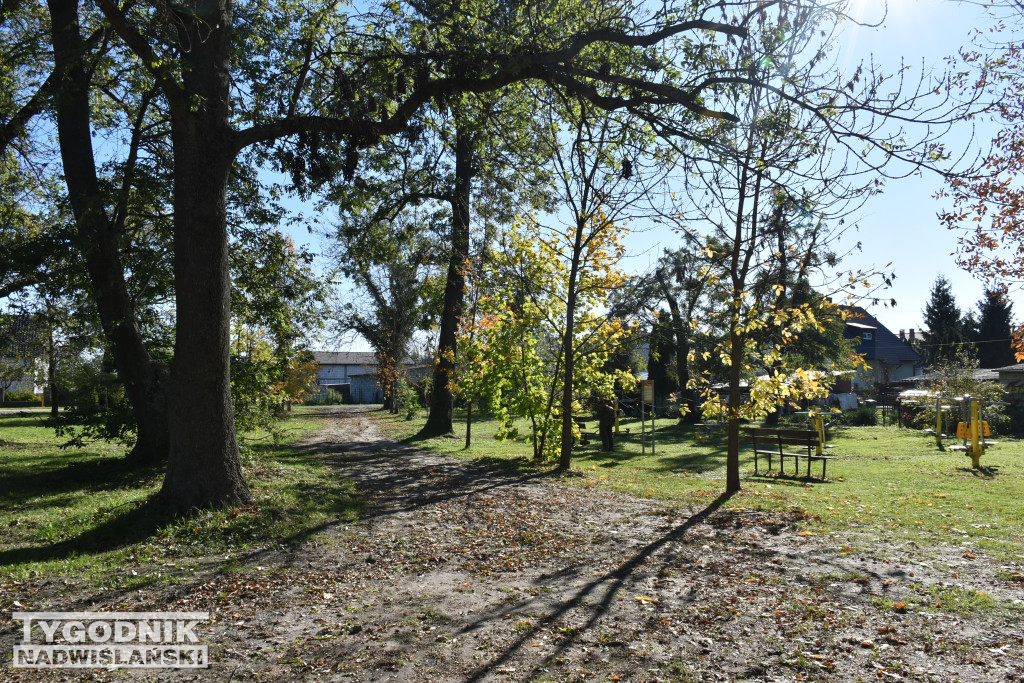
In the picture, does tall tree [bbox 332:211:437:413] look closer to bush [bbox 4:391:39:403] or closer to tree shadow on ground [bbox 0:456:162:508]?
tree shadow on ground [bbox 0:456:162:508]

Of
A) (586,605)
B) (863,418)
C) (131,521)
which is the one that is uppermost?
(131,521)

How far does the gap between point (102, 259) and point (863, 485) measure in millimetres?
14644

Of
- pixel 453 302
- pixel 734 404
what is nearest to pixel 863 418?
pixel 453 302

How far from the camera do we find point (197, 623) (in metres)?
5.01

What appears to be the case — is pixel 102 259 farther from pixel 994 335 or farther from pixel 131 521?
pixel 994 335

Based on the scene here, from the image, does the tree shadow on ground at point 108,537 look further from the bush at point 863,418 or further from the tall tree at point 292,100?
the bush at point 863,418

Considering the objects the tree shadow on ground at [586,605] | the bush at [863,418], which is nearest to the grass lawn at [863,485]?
the tree shadow on ground at [586,605]

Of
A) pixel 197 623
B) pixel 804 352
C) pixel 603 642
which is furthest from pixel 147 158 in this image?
pixel 804 352

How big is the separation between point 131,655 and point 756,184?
387 inches

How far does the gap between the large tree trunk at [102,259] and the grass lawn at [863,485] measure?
24.5 ft

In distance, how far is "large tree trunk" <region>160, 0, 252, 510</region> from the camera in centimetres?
827

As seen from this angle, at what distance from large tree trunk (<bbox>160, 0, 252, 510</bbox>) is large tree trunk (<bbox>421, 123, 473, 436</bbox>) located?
8537mm

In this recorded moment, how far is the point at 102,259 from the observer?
12.2 metres

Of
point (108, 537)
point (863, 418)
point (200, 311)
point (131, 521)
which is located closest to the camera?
point (108, 537)
